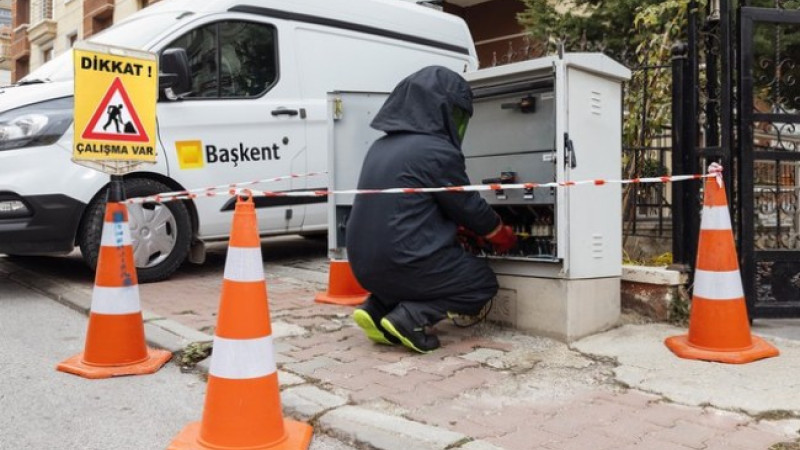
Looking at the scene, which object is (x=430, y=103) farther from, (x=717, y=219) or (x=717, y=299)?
(x=717, y=299)

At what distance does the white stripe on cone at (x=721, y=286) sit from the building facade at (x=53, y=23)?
1816cm

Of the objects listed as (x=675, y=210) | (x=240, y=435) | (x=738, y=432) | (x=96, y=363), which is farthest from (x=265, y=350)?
(x=675, y=210)

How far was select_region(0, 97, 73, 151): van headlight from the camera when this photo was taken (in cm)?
514

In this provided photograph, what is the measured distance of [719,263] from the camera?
3.74 m

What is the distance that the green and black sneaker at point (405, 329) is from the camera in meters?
3.80

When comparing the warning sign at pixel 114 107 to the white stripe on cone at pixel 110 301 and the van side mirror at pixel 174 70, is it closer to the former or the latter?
the white stripe on cone at pixel 110 301

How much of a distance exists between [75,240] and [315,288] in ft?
6.26

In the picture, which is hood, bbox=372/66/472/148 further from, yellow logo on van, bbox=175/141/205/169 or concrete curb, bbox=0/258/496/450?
yellow logo on van, bbox=175/141/205/169

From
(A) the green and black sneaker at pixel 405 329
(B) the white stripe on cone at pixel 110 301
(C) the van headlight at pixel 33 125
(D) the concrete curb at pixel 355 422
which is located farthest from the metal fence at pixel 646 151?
(C) the van headlight at pixel 33 125

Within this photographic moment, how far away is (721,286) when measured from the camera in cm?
373

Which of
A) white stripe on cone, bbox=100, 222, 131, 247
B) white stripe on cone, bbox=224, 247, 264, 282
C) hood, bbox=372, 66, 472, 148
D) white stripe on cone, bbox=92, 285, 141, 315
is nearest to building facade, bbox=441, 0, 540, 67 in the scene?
hood, bbox=372, 66, 472, 148

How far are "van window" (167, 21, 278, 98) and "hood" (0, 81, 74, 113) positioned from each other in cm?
93

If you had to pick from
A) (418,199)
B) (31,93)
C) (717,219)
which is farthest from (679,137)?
(31,93)

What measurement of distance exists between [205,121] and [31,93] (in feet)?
4.30
